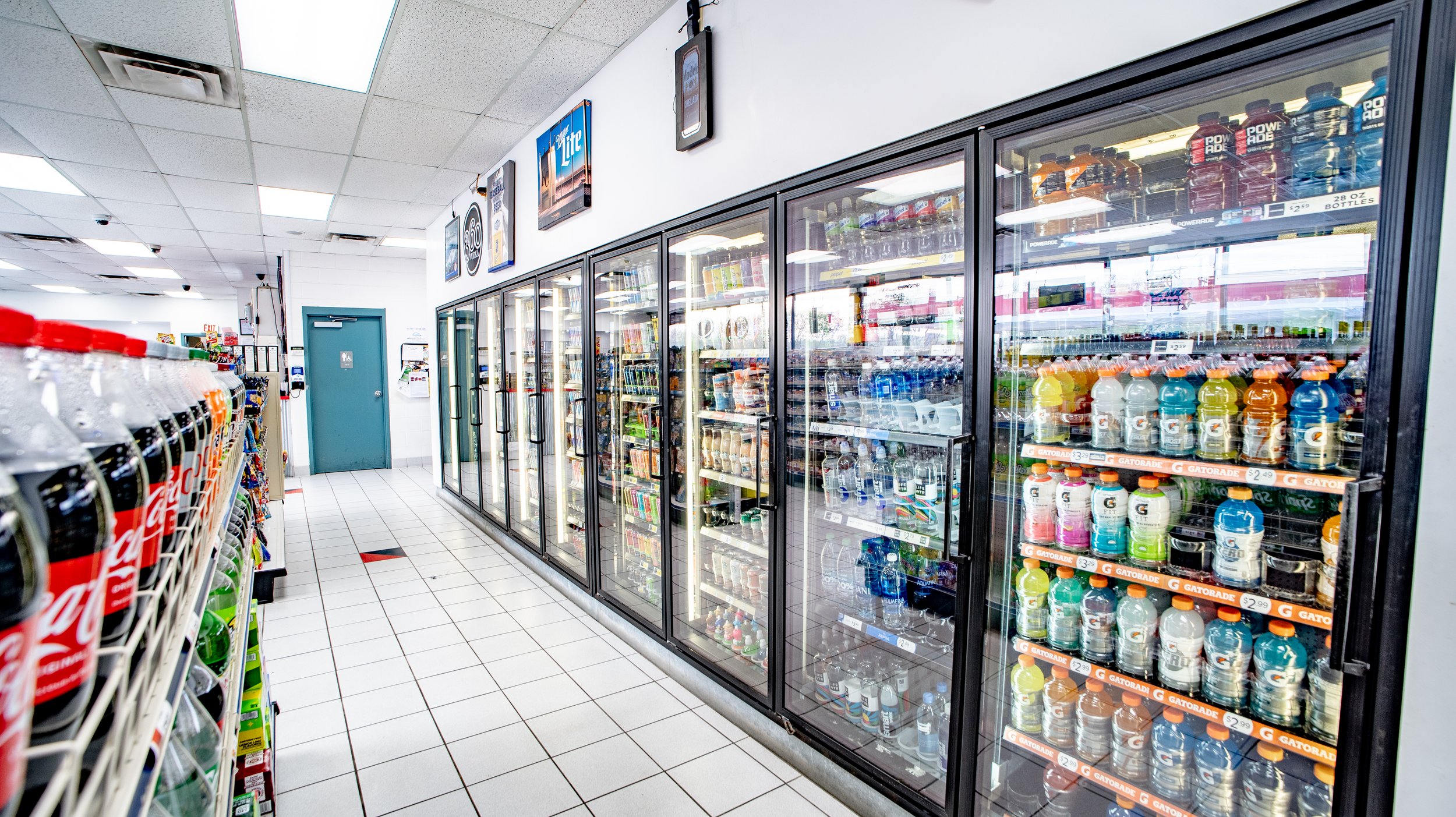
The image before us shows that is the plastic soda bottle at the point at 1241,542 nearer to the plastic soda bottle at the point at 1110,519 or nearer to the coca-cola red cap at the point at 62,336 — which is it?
the plastic soda bottle at the point at 1110,519

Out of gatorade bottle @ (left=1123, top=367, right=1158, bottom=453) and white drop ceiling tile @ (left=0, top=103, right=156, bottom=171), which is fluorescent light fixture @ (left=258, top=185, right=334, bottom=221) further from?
gatorade bottle @ (left=1123, top=367, right=1158, bottom=453)

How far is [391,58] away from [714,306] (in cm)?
235

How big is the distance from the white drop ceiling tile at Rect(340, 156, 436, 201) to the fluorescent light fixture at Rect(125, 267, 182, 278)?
23.9 feet

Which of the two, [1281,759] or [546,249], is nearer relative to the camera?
[1281,759]

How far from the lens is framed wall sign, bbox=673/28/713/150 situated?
2.92 m

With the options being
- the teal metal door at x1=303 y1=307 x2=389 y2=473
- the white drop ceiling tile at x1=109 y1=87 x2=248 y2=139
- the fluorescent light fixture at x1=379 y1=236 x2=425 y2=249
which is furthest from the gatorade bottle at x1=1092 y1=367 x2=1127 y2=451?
the teal metal door at x1=303 y1=307 x2=389 y2=473

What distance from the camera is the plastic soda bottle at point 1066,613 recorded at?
6.43 ft

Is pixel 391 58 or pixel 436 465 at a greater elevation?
pixel 391 58

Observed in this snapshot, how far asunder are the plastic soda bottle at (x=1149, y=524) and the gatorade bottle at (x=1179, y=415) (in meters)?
0.12

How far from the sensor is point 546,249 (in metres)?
4.77

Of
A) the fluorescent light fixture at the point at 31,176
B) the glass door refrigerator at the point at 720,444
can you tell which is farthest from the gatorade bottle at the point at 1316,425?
the fluorescent light fixture at the point at 31,176

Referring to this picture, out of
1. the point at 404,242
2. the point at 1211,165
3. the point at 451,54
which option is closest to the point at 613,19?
the point at 451,54

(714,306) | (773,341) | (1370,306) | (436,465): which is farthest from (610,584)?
(436,465)

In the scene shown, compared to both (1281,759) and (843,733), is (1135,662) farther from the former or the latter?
(843,733)
